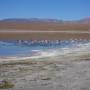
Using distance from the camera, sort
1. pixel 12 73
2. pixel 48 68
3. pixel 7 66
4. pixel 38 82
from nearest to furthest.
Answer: pixel 38 82
pixel 12 73
pixel 48 68
pixel 7 66

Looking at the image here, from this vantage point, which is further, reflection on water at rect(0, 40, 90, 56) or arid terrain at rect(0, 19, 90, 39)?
arid terrain at rect(0, 19, 90, 39)

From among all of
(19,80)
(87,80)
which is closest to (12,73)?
(19,80)

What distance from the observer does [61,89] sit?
10.8 metres

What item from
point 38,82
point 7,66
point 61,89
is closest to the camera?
point 61,89

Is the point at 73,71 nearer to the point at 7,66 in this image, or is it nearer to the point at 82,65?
the point at 82,65

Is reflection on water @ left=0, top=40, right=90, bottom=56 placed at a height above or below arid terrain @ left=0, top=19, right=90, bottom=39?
below

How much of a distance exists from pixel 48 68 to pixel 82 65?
1.82m

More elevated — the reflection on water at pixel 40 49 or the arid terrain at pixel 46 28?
the arid terrain at pixel 46 28

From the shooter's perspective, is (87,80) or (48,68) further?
(48,68)

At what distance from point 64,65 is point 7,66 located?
274cm

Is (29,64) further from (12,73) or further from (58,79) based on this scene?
(58,79)

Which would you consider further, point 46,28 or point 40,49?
point 46,28

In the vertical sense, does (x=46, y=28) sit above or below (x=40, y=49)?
above

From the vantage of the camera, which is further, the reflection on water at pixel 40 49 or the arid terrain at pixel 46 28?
the arid terrain at pixel 46 28
